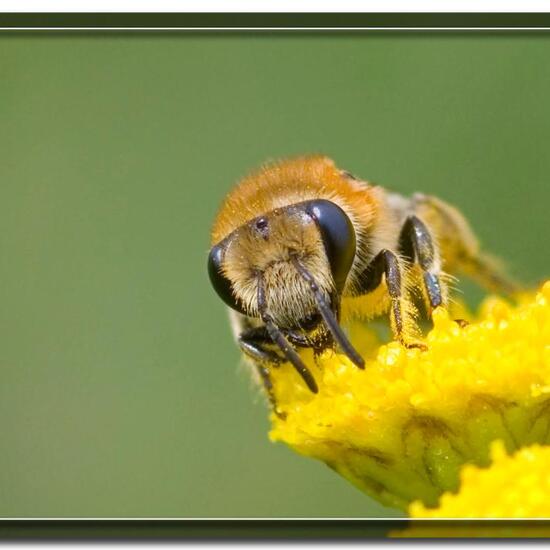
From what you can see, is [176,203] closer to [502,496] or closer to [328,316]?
[328,316]

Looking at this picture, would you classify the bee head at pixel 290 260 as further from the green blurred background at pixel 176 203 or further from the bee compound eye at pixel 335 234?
the green blurred background at pixel 176 203

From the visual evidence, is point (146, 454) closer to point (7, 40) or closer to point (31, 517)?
point (31, 517)

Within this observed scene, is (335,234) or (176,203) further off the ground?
(176,203)

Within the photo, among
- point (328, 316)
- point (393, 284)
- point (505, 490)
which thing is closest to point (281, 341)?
point (328, 316)

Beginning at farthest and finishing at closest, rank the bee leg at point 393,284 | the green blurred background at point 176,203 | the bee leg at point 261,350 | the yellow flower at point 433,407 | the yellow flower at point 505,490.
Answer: the green blurred background at point 176,203 < the bee leg at point 261,350 < the bee leg at point 393,284 < the yellow flower at point 433,407 < the yellow flower at point 505,490
